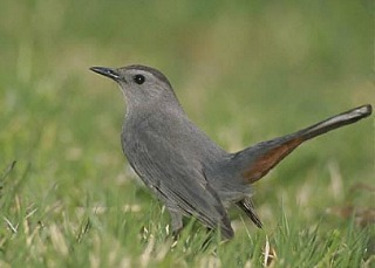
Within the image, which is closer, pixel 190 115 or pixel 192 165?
pixel 192 165

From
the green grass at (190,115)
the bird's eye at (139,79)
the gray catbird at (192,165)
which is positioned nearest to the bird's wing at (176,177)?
the gray catbird at (192,165)

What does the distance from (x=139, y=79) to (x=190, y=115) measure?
3025mm

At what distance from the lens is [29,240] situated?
199 inches

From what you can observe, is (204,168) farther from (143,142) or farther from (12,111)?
(12,111)

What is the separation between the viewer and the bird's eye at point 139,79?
6.70 metres

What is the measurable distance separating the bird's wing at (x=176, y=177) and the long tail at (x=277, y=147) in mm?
202

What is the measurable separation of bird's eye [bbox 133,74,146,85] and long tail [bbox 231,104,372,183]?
0.94m

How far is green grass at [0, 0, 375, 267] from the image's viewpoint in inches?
206

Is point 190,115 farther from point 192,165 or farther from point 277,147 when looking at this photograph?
point 277,147

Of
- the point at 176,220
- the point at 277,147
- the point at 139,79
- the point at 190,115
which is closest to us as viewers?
the point at 277,147

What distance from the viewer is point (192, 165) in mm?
5980

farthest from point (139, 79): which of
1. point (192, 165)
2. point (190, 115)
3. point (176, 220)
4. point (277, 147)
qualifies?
point (190, 115)

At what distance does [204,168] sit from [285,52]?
6200 millimetres

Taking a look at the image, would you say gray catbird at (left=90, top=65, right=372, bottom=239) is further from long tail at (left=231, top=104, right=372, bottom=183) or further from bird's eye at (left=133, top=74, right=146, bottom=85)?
bird's eye at (left=133, top=74, right=146, bottom=85)
